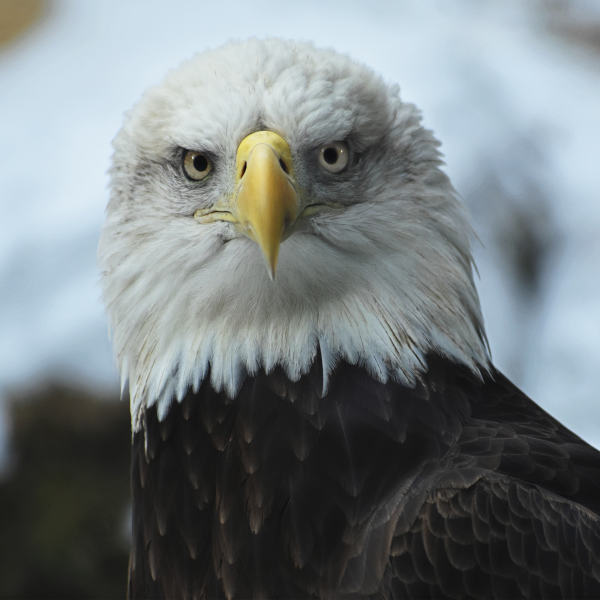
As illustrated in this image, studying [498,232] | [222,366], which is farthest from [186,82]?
[498,232]

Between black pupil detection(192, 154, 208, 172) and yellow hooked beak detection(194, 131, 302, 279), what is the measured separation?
14cm

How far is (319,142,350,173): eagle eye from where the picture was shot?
5.76 ft

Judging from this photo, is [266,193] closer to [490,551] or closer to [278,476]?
[278,476]

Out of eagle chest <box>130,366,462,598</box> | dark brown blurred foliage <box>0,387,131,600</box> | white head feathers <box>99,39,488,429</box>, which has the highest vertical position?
white head feathers <box>99,39,488,429</box>

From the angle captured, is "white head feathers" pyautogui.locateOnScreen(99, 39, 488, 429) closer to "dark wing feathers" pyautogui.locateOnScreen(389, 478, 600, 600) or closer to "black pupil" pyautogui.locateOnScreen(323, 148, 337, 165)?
"black pupil" pyautogui.locateOnScreen(323, 148, 337, 165)

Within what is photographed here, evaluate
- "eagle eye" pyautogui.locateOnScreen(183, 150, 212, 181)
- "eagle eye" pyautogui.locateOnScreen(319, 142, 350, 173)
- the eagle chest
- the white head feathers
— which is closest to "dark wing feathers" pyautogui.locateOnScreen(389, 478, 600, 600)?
the eagle chest

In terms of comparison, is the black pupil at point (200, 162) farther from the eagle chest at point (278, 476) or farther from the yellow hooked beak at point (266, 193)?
the eagle chest at point (278, 476)

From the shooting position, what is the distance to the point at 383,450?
163 centimetres

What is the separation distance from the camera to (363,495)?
1577 millimetres

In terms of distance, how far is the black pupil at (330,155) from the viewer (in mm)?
1763

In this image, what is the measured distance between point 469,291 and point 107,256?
102cm

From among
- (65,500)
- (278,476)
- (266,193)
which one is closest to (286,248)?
(266,193)

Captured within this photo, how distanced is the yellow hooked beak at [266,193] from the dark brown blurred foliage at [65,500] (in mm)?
2685

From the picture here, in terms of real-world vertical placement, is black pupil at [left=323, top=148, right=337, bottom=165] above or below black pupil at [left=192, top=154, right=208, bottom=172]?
above
